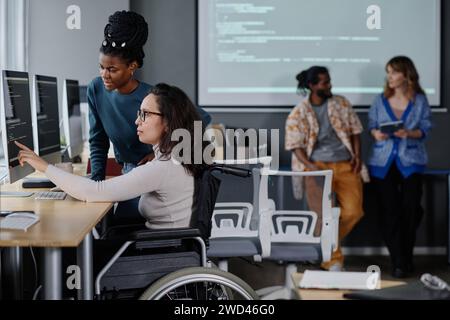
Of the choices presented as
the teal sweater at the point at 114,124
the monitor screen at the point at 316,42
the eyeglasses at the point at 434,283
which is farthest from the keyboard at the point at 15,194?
the monitor screen at the point at 316,42

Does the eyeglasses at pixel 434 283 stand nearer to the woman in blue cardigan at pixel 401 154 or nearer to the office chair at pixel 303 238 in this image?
the office chair at pixel 303 238

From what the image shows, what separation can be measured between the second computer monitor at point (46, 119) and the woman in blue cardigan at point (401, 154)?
2.31 metres

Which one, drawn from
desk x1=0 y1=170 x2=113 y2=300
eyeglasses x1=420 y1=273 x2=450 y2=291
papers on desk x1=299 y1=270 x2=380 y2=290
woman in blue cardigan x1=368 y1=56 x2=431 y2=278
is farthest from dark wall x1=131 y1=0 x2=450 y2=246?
eyeglasses x1=420 y1=273 x2=450 y2=291

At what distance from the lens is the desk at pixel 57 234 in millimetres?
2412

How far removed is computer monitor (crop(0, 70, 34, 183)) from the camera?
3.11 meters

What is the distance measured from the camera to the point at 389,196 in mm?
5512

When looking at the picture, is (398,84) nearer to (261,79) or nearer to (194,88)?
(261,79)

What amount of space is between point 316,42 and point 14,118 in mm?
3266

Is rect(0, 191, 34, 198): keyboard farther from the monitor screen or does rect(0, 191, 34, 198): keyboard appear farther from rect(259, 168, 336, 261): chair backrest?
the monitor screen

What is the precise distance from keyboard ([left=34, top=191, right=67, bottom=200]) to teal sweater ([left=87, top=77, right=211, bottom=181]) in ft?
1.11

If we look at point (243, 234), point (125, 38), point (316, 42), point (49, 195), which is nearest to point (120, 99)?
point (125, 38)

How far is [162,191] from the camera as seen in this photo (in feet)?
9.91
